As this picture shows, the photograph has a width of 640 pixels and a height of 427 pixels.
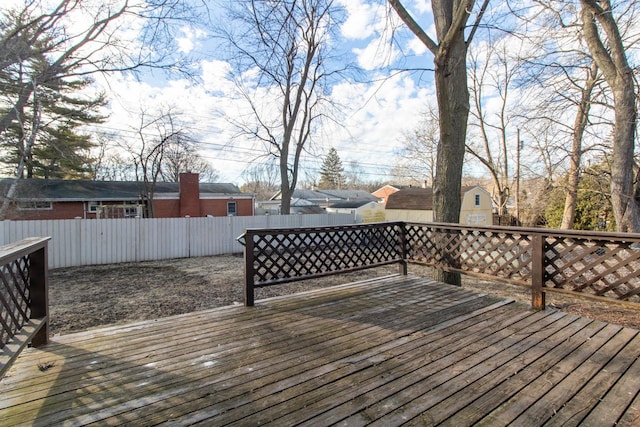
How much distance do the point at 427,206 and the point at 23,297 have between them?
19.7 metres

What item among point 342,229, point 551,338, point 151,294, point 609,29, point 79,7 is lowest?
point 151,294

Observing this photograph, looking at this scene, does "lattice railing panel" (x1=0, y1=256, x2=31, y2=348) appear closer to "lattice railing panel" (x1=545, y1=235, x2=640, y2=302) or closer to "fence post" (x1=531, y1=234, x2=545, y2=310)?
"fence post" (x1=531, y1=234, x2=545, y2=310)

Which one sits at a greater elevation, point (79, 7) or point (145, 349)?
point (79, 7)

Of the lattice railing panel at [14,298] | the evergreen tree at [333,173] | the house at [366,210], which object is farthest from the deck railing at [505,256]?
the evergreen tree at [333,173]

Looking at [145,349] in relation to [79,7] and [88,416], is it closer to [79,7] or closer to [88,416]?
[88,416]

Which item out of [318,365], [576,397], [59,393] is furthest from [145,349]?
[576,397]

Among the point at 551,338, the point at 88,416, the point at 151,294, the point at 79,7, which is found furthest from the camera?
the point at 79,7

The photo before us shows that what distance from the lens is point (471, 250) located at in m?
4.56

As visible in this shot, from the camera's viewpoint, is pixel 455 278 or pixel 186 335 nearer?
pixel 186 335

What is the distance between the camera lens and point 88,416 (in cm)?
172

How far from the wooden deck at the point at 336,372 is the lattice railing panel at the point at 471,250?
63 centimetres

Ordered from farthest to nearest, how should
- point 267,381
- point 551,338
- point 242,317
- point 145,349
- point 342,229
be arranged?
point 342,229, point 242,317, point 551,338, point 145,349, point 267,381

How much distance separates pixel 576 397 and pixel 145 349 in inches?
119

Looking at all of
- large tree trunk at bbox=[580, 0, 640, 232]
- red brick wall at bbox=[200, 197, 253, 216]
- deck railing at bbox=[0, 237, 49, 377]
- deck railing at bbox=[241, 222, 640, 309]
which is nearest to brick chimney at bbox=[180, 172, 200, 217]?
red brick wall at bbox=[200, 197, 253, 216]
